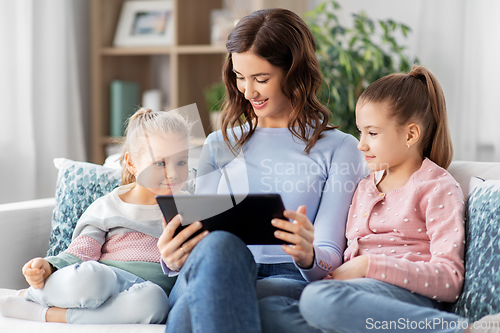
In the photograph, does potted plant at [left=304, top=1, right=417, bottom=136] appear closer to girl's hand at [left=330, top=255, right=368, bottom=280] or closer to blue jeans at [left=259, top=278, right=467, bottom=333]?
girl's hand at [left=330, top=255, right=368, bottom=280]

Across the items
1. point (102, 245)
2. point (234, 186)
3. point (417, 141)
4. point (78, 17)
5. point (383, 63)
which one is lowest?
point (102, 245)

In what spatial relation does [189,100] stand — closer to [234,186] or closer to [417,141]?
[234,186]

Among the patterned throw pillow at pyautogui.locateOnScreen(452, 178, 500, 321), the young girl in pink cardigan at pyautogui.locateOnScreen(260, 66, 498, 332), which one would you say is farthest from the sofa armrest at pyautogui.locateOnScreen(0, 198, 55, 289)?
the patterned throw pillow at pyautogui.locateOnScreen(452, 178, 500, 321)

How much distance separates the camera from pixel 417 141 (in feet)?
3.95

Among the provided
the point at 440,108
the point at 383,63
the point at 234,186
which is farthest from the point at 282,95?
the point at 383,63

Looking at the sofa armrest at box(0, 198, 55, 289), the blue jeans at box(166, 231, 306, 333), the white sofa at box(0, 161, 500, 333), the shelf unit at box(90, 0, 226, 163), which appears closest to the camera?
the blue jeans at box(166, 231, 306, 333)

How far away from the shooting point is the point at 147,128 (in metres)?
1.29

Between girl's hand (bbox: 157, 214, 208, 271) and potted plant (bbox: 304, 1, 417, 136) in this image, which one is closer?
girl's hand (bbox: 157, 214, 208, 271)

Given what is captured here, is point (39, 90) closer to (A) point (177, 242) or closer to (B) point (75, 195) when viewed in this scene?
(B) point (75, 195)

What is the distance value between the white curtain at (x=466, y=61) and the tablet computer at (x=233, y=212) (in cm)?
166

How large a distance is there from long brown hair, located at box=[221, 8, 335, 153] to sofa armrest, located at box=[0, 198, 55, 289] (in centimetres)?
62

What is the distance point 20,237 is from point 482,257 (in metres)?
1.19

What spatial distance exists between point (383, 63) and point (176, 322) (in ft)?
5.41

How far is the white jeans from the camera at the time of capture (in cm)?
110
